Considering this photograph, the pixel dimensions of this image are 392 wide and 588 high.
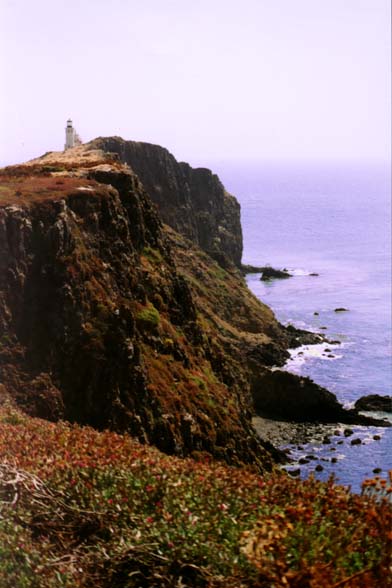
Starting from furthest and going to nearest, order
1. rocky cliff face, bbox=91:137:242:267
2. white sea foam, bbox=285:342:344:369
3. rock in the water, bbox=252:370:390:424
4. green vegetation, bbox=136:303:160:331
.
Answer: rocky cliff face, bbox=91:137:242:267 → white sea foam, bbox=285:342:344:369 → rock in the water, bbox=252:370:390:424 → green vegetation, bbox=136:303:160:331

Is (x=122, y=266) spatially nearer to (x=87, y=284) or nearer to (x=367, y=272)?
(x=87, y=284)

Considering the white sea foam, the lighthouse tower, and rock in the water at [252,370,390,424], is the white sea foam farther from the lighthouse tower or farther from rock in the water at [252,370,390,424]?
the lighthouse tower

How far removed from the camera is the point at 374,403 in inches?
→ 3125

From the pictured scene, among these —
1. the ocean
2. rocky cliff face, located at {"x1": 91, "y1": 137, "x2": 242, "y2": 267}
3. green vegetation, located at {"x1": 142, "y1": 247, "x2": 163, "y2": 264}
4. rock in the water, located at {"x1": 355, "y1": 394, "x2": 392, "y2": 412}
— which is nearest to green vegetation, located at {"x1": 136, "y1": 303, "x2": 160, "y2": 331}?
green vegetation, located at {"x1": 142, "y1": 247, "x2": 163, "y2": 264}

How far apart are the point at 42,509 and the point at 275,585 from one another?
15.8 feet

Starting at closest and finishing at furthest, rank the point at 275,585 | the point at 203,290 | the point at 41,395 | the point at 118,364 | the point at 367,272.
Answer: the point at 275,585 < the point at 41,395 < the point at 118,364 < the point at 203,290 < the point at 367,272

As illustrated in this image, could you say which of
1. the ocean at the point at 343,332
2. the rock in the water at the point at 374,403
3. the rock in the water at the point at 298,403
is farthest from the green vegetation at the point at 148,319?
the rock in the water at the point at 374,403

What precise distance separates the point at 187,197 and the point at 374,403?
71.2 metres

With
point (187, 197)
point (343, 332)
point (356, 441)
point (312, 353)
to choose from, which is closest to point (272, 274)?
point (187, 197)

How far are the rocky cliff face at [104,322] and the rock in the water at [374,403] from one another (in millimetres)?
25628

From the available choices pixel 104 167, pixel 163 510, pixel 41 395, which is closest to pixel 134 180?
pixel 104 167

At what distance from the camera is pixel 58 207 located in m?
42.1

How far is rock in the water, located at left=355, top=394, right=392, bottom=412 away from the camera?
258 ft

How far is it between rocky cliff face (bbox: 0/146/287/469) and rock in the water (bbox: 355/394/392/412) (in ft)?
84.1
